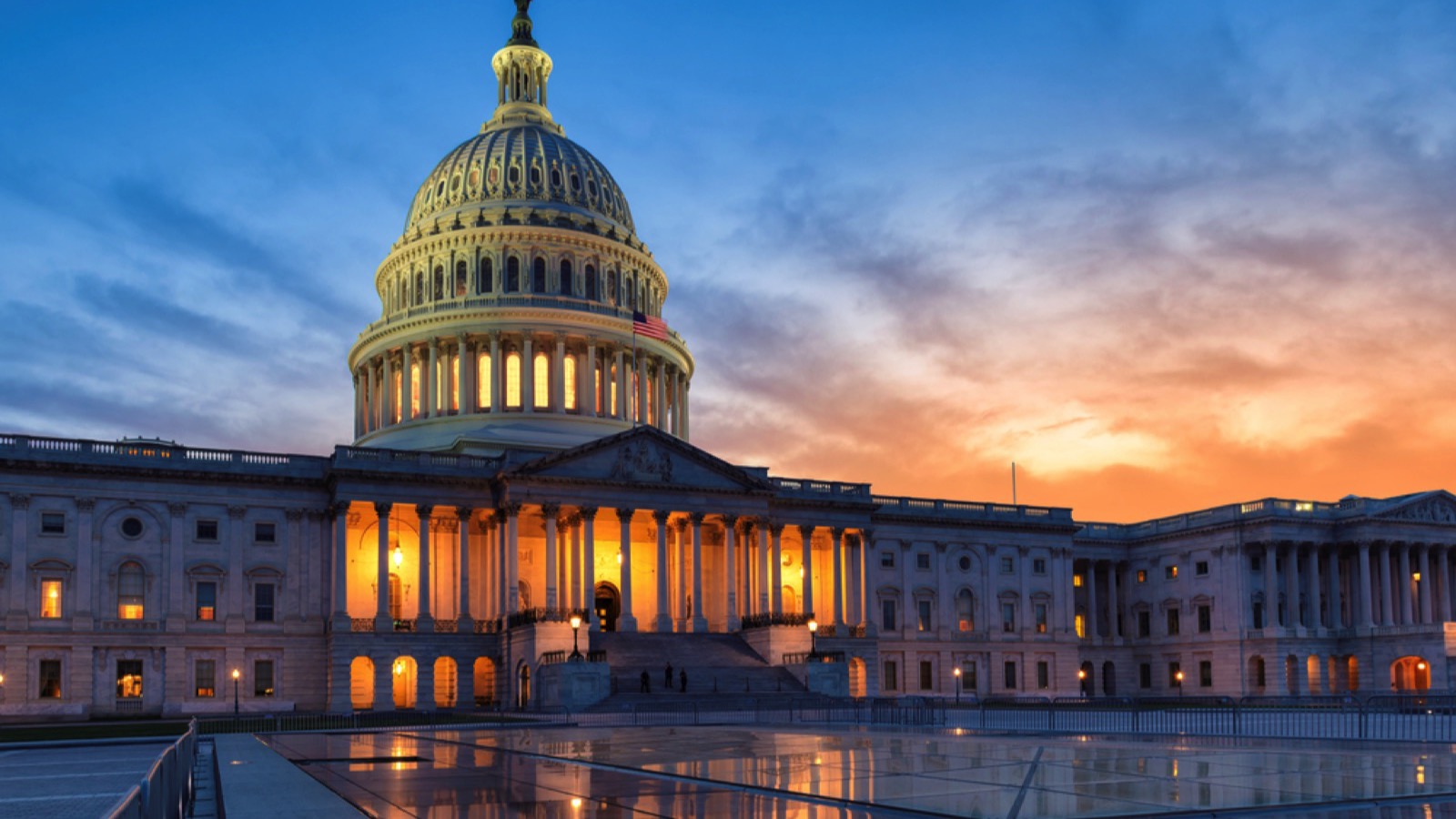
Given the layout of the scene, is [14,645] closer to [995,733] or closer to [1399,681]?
[995,733]

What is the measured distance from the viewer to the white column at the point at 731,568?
3376 inches

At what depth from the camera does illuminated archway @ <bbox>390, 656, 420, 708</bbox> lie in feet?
266

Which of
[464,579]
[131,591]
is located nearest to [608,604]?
[464,579]

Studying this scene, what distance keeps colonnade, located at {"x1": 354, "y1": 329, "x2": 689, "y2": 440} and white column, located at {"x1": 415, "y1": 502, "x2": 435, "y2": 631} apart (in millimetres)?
18671

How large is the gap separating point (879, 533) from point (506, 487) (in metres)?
30.5

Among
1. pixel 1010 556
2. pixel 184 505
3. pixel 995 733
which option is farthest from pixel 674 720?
pixel 1010 556

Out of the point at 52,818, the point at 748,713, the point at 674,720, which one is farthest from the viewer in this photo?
the point at 748,713

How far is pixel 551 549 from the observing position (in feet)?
262

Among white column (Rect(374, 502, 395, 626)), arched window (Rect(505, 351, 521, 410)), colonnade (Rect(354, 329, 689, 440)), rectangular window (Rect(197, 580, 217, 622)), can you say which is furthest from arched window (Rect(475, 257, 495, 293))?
rectangular window (Rect(197, 580, 217, 622))

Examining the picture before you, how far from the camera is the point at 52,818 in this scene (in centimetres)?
2086

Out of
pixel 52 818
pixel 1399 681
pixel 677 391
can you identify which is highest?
pixel 677 391

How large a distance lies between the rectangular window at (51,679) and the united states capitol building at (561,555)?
139mm

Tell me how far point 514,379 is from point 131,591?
32.8m

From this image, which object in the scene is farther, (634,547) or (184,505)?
(634,547)
